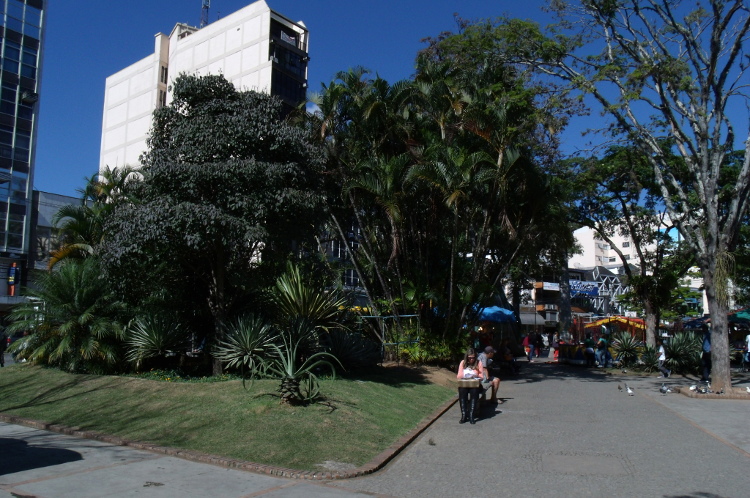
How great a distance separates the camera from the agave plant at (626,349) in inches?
916

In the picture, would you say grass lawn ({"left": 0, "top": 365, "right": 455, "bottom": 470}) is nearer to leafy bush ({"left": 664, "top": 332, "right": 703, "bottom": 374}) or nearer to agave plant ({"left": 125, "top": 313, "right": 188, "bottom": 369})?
agave plant ({"left": 125, "top": 313, "right": 188, "bottom": 369})

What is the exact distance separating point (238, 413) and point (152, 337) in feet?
16.4

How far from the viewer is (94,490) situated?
6598 millimetres

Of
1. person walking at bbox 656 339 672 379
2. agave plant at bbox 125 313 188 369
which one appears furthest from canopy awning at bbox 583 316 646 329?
agave plant at bbox 125 313 188 369

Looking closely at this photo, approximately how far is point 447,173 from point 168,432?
990 centimetres

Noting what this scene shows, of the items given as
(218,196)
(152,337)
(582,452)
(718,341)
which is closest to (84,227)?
(152,337)

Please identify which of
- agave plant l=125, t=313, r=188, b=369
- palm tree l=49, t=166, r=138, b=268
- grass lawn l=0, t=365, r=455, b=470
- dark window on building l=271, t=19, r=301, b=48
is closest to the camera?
grass lawn l=0, t=365, r=455, b=470

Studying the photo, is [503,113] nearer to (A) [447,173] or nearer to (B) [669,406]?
(A) [447,173]

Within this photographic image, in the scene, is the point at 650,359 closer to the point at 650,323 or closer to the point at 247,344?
the point at 650,323

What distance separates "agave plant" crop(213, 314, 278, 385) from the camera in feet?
42.0

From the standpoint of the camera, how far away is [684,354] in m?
20.8

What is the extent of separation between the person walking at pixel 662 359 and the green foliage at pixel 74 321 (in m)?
15.9

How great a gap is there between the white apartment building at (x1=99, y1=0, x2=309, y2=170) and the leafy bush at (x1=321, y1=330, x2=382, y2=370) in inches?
1003

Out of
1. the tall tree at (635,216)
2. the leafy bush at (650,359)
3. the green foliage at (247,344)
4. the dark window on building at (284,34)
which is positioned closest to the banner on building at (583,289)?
the tall tree at (635,216)
